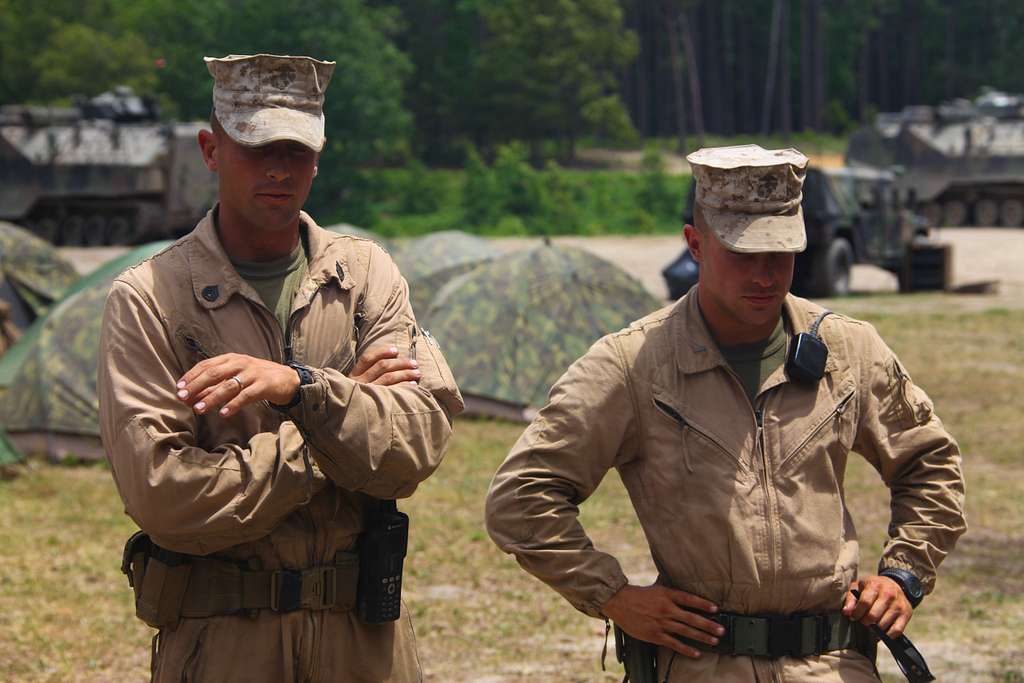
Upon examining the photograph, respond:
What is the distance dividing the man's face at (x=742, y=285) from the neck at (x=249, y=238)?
872mm

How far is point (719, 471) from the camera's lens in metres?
3.38

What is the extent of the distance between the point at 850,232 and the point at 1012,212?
13.8m

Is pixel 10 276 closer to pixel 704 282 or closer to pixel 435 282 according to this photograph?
pixel 435 282

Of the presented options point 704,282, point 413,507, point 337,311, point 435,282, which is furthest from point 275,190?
point 435,282

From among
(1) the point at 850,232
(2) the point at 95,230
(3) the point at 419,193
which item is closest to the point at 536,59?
(3) the point at 419,193

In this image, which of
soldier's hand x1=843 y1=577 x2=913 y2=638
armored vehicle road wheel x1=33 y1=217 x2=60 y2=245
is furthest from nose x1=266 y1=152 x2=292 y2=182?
armored vehicle road wheel x1=33 y1=217 x2=60 y2=245

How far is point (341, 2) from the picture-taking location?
4559 centimetres

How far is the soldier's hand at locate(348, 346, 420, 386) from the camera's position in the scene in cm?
349

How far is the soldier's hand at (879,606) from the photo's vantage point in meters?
3.41

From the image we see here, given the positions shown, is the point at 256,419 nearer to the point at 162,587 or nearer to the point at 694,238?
the point at 162,587

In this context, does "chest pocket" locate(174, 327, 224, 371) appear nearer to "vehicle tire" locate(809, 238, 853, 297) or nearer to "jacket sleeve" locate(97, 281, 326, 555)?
"jacket sleeve" locate(97, 281, 326, 555)

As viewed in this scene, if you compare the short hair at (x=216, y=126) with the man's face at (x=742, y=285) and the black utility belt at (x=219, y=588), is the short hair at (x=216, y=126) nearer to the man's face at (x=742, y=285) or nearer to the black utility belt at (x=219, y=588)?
the black utility belt at (x=219, y=588)

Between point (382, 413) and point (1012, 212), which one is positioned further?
point (1012, 212)

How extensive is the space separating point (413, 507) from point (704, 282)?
267 inches
